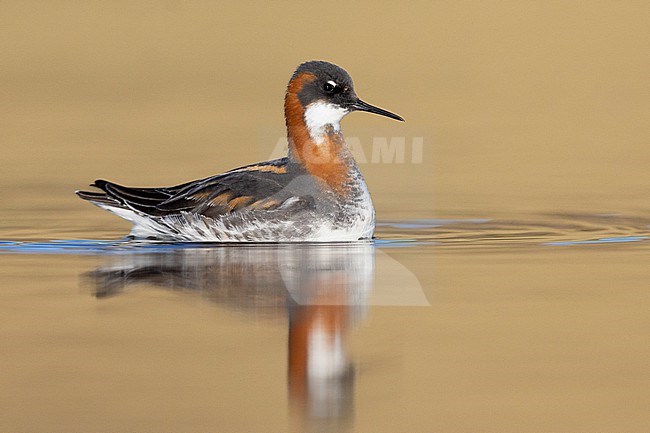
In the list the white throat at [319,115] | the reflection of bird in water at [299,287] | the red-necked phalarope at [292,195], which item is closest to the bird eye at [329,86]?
the red-necked phalarope at [292,195]

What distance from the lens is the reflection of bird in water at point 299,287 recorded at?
7746 mm

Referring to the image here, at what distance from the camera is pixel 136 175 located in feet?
56.6

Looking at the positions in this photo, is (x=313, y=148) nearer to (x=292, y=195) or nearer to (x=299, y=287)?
(x=292, y=195)

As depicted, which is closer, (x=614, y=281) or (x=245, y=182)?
(x=614, y=281)

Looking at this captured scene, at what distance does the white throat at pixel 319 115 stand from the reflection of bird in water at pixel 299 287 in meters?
1.38

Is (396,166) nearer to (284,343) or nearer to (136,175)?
(136,175)

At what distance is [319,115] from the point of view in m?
13.7

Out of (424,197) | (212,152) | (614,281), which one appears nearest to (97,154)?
(212,152)

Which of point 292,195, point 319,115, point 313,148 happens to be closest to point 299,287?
point 292,195

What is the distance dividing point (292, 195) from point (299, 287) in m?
2.87

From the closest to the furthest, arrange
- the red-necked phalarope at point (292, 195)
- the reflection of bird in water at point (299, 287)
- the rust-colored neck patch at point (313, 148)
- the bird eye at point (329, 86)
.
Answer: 1. the reflection of bird in water at point (299, 287)
2. the red-necked phalarope at point (292, 195)
3. the rust-colored neck patch at point (313, 148)
4. the bird eye at point (329, 86)

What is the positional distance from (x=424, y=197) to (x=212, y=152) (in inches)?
154

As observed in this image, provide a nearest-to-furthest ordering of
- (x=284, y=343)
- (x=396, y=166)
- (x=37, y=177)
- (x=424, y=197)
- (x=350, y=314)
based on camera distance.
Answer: (x=284, y=343) → (x=350, y=314) → (x=424, y=197) → (x=37, y=177) → (x=396, y=166)

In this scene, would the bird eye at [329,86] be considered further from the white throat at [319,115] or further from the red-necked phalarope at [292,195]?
the white throat at [319,115]
